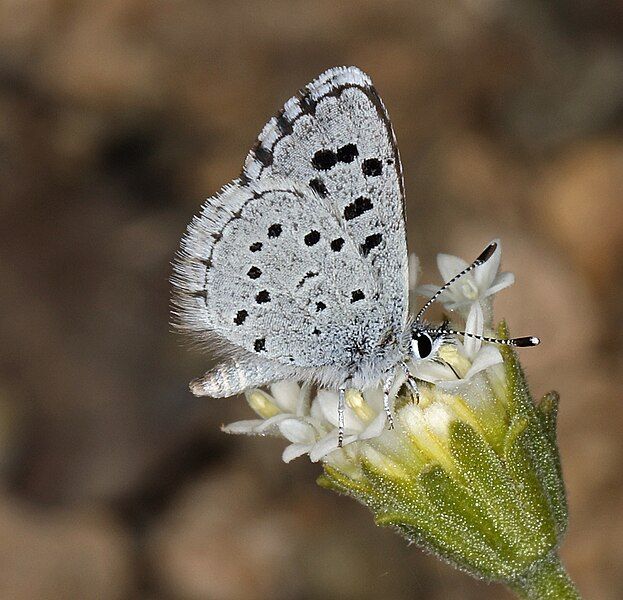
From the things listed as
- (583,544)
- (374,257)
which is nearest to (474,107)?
(583,544)

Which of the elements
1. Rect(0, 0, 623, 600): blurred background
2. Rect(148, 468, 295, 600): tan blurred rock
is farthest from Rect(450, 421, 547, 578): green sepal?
Rect(148, 468, 295, 600): tan blurred rock

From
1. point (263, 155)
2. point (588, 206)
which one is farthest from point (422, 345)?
point (588, 206)

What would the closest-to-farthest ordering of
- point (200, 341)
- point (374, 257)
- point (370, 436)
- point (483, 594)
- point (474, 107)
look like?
point (370, 436) < point (374, 257) < point (200, 341) < point (483, 594) < point (474, 107)

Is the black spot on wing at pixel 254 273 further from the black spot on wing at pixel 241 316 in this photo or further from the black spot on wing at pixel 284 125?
the black spot on wing at pixel 284 125

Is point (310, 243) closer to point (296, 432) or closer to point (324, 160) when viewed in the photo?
point (324, 160)

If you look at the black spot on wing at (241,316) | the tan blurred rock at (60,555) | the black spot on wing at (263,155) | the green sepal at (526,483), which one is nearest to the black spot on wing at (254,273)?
the black spot on wing at (241,316)

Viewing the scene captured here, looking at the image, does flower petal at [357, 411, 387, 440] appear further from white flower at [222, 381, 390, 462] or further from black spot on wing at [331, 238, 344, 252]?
black spot on wing at [331, 238, 344, 252]

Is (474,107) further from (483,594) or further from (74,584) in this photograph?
(74,584)
